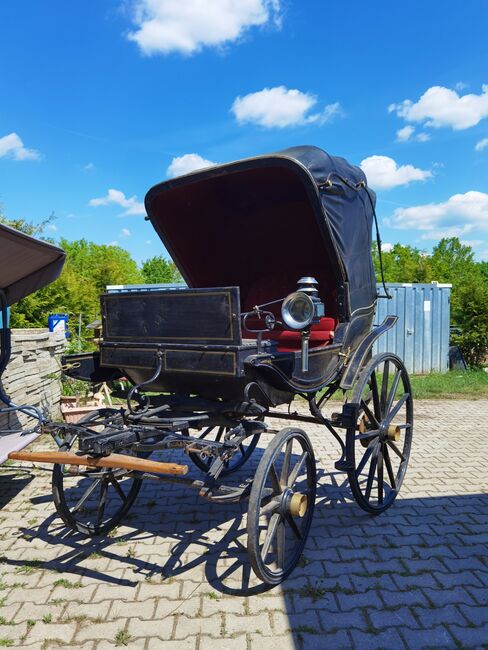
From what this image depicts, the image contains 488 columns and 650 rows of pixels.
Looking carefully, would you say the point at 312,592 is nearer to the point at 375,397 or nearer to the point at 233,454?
the point at 233,454

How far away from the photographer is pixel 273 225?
15.9 ft

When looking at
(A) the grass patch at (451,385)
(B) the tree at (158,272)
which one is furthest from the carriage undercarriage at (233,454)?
(B) the tree at (158,272)

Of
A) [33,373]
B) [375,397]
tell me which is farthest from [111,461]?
[33,373]

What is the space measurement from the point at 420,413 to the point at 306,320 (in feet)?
18.9

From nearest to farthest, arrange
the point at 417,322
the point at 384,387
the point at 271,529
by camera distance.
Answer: the point at 271,529 < the point at 384,387 < the point at 417,322

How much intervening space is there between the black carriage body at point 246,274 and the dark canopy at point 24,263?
0.89 meters

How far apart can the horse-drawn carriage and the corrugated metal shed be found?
7132mm

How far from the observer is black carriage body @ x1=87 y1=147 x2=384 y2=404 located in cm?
290

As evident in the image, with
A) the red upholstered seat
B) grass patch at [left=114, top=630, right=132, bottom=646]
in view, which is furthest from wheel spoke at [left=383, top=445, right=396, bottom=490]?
grass patch at [left=114, top=630, right=132, bottom=646]

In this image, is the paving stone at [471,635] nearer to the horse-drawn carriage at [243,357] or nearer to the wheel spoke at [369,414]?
the horse-drawn carriage at [243,357]

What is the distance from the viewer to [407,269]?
33.0 metres

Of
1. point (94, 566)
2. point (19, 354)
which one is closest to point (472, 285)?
point (19, 354)

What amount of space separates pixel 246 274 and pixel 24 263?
201cm

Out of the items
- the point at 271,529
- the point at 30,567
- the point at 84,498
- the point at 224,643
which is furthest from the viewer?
the point at 84,498
